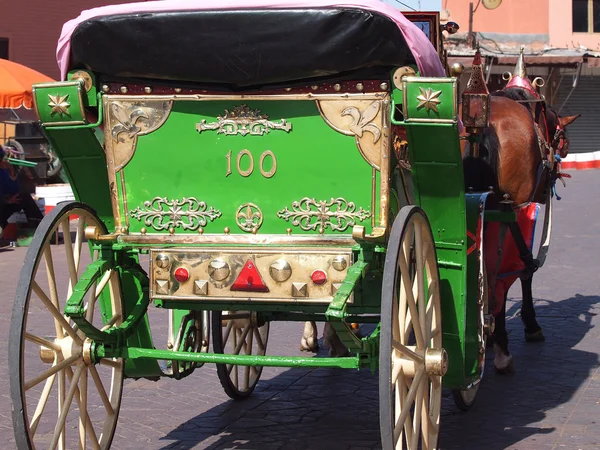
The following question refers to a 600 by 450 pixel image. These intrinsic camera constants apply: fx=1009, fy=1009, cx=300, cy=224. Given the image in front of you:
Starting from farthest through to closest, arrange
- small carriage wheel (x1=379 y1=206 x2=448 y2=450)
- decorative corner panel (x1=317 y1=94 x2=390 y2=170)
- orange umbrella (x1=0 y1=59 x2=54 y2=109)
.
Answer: orange umbrella (x1=0 y1=59 x2=54 y2=109) → decorative corner panel (x1=317 y1=94 x2=390 y2=170) → small carriage wheel (x1=379 y1=206 x2=448 y2=450)

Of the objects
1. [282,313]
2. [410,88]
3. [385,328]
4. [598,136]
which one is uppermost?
[410,88]

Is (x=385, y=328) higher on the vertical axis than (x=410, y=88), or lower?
lower

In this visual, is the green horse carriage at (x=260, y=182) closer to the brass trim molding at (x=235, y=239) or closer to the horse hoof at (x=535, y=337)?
the brass trim molding at (x=235, y=239)

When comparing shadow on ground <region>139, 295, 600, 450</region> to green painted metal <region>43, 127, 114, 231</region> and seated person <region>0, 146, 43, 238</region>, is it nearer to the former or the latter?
green painted metal <region>43, 127, 114, 231</region>

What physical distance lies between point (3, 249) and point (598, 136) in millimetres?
21459

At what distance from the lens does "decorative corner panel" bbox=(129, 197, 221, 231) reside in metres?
4.37

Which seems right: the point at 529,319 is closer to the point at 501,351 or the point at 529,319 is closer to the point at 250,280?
the point at 501,351

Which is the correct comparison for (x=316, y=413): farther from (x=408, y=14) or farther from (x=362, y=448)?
(x=408, y=14)

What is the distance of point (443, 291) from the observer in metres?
4.64

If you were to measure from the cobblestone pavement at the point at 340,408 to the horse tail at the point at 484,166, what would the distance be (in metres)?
1.22

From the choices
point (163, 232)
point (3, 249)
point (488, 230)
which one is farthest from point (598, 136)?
point (163, 232)

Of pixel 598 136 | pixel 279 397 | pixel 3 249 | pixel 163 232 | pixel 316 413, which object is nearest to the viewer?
pixel 163 232

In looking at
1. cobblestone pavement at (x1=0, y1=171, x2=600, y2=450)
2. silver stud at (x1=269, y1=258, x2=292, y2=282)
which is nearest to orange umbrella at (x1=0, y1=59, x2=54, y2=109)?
cobblestone pavement at (x1=0, y1=171, x2=600, y2=450)

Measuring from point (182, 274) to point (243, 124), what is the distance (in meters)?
0.69
